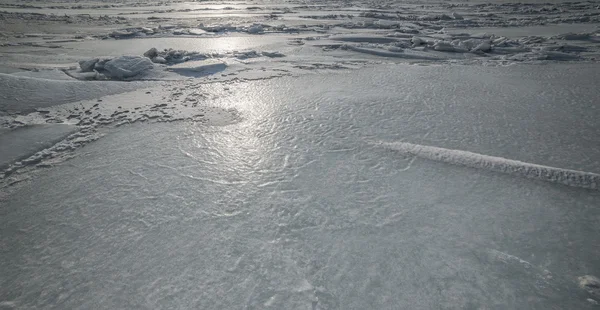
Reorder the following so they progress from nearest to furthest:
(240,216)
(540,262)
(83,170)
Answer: (540,262) < (240,216) < (83,170)

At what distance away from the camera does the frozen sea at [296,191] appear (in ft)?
2.82

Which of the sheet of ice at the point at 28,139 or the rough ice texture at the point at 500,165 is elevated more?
the rough ice texture at the point at 500,165

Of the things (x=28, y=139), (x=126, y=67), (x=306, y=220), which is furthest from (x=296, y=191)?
(x=126, y=67)

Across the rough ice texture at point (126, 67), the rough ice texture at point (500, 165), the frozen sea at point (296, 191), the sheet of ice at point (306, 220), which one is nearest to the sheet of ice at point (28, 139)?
the frozen sea at point (296, 191)

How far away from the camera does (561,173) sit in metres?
1.33

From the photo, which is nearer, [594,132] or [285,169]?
[285,169]

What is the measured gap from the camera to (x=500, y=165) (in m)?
1.40

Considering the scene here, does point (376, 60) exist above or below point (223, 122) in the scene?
above

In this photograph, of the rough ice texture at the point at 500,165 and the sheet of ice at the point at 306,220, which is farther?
the rough ice texture at the point at 500,165

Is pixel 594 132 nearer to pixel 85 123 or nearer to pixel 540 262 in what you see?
pixel 540 262

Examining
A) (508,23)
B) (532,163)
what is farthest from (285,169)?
(508,23)

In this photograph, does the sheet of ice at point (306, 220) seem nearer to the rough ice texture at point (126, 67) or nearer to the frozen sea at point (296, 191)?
the frozen sea at point (296, 191)

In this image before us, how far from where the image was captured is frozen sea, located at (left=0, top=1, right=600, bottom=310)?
860mm

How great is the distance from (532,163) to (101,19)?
29.2ft
